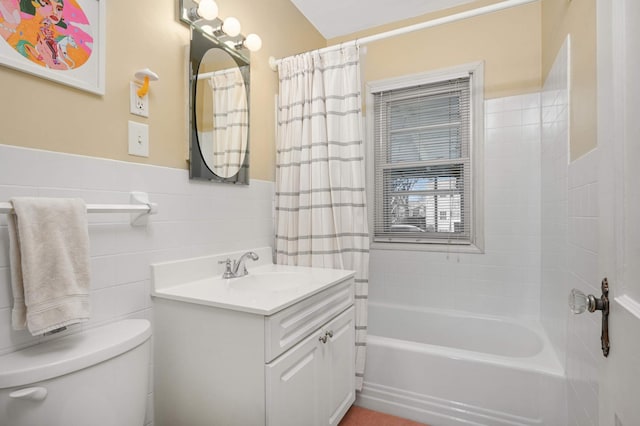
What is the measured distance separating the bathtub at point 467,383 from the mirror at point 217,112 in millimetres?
1279

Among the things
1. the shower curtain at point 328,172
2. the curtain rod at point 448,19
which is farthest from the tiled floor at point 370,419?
the curtain rod at point 448,19

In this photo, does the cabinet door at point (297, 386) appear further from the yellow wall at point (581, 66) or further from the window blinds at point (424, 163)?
the window blinds at point (424, 163)

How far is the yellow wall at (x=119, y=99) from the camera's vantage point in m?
0.94

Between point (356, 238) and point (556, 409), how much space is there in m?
1.20

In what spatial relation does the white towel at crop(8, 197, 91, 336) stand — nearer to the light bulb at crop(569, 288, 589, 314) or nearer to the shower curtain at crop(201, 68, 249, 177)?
the shower curtain at crop(201, 68, 249, 177)

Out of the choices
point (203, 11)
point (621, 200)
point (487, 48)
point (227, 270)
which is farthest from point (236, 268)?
point (487, 48)

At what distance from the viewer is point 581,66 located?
1288 millimetres

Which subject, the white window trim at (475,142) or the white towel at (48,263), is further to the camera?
the white window trim at (475,142)

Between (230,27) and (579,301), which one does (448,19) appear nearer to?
(230,27)

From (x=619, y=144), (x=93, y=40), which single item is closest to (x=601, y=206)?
(x=619, y=144)

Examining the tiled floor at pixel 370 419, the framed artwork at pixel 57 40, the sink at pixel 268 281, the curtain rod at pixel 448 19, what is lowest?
the tiled floor at pixel 370 419

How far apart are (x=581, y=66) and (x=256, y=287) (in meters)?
1.70

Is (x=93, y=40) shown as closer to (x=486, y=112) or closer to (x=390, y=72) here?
(x=390, y=72)

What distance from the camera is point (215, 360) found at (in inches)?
44.3
